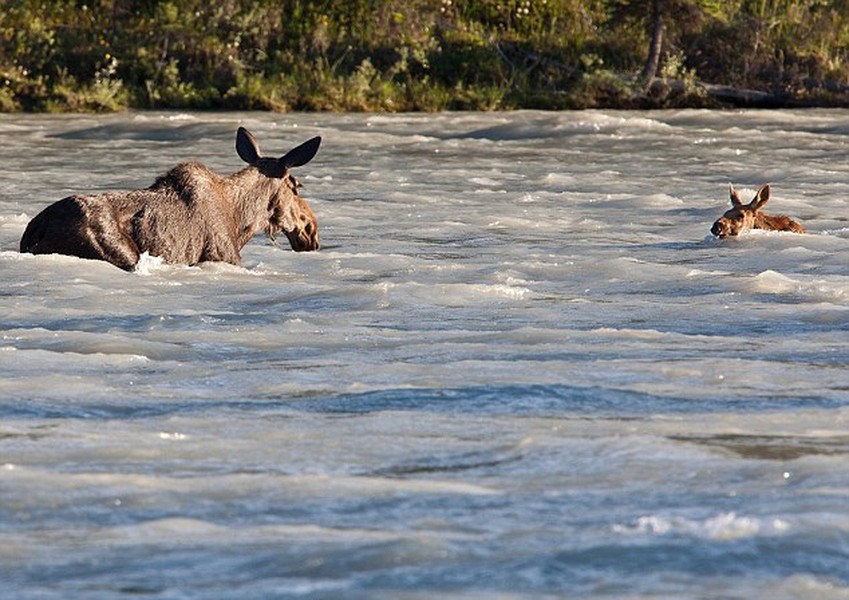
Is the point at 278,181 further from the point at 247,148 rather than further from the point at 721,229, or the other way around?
the point at 721,229

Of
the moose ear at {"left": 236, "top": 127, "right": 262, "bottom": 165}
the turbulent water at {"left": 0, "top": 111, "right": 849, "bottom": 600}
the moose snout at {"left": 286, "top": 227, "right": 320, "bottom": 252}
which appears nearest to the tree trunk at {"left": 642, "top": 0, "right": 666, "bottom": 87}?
the turbulent water at {"left": 0, "top": 111, "right": 849, "bottom": 600}

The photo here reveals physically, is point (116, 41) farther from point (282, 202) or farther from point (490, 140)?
point (282, 202)

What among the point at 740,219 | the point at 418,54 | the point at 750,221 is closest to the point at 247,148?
the point at 740,219

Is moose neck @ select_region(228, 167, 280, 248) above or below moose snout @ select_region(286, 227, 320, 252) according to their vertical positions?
above

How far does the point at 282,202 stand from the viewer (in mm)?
13031

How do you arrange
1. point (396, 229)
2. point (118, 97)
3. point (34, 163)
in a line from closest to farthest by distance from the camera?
point (396, 229) → point (34, 163) → point (118, 97)

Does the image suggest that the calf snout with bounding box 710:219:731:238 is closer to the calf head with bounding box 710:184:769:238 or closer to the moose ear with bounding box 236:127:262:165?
the calf head with bounding box 710:184:769:238

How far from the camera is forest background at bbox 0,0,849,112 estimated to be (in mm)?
30484

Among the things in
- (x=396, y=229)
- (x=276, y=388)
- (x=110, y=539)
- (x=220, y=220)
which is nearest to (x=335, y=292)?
→ (x=220, y=220)

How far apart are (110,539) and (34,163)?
16.4 metres

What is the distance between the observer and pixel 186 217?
12.0 metres

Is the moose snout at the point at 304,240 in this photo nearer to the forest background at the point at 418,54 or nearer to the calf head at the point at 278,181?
the calf head at the point at 278,181

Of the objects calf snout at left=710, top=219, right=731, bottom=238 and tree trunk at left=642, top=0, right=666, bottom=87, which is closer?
calf snout at left=710, top=219, right=731, bottom=238

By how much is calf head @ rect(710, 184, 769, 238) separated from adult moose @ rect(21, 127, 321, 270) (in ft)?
11.0
